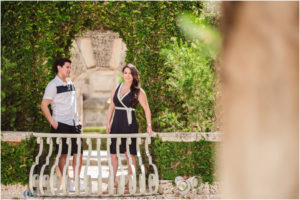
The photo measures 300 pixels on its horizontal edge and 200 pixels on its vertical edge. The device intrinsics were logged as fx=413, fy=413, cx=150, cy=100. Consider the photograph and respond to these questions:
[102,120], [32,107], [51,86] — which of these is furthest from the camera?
[102,120]

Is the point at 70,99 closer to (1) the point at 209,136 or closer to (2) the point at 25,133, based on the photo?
(2) the point at 25,133

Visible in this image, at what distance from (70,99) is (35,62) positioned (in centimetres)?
103

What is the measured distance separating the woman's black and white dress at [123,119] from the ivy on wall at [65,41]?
671 millimetres

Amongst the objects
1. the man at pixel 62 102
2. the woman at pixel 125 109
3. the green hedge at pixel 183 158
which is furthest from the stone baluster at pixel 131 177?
the man at pixel 62 102

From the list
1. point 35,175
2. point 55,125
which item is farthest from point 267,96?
point 35,175

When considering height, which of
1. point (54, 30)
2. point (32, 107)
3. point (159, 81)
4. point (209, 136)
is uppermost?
point (54, 30)

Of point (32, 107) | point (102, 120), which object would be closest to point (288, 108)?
point (32, 107)

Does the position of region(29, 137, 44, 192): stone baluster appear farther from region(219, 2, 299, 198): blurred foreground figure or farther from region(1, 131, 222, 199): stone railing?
region(219, 2, 299, 198): blurred foreground figure

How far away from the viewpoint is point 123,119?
18.5 feet

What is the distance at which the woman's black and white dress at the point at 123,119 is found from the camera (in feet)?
18.4

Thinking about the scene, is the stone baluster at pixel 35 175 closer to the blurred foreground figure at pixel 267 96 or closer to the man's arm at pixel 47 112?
the man's arm at pixel 47 112

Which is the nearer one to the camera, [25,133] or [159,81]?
[25,133]

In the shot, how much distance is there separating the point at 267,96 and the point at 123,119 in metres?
4.30

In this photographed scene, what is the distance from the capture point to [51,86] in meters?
5.58
